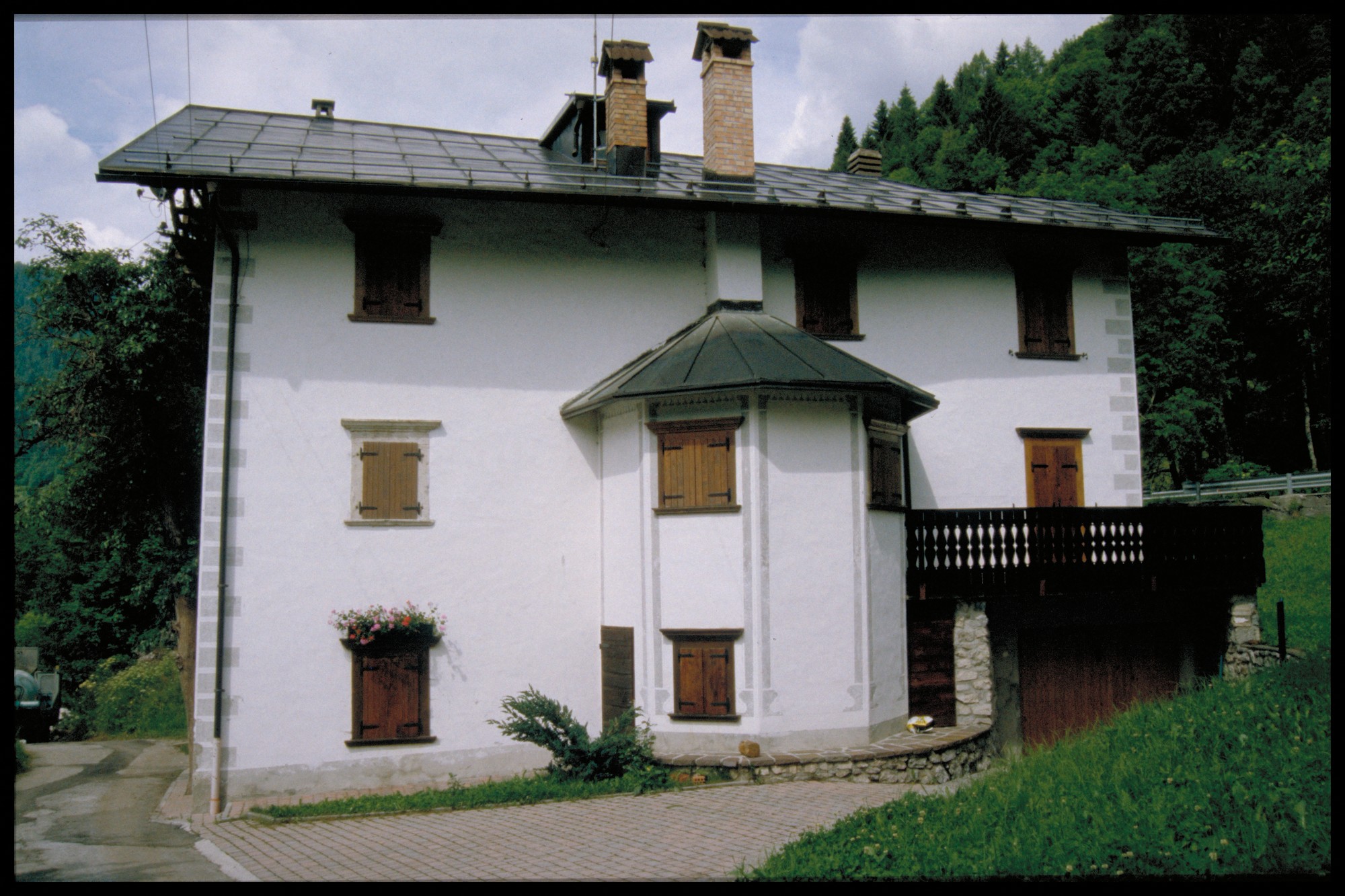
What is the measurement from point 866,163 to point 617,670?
12099 mm

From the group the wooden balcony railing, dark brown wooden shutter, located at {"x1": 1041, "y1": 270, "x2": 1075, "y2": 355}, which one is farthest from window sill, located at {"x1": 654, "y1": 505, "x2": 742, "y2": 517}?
dark brown wooden shutter, located at {"x1": 1041, "y1": 270, "x2": 1075, "y2": 355}

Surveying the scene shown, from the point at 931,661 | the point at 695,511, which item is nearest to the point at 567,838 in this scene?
the point at 695,511

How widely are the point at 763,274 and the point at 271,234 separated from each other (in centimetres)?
676

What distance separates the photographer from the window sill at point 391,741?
41.3 ft

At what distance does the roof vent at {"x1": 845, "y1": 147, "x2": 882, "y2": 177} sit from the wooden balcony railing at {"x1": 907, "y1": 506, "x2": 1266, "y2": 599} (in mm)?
8482

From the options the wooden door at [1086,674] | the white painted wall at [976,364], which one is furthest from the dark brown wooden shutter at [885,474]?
the wooden door at [1086,674]

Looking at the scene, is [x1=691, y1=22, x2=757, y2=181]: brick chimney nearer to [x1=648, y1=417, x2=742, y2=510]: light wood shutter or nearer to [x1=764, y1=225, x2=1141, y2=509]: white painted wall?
[x1=764, y1=225, x2=1141, y2=509]: white painted wall

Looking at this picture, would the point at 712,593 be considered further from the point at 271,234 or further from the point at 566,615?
the point at 271,234

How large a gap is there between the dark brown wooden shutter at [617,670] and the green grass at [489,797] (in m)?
1.21

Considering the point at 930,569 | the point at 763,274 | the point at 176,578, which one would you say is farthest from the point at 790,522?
the point at 176,578

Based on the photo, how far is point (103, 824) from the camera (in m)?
12.2

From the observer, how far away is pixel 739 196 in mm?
14180

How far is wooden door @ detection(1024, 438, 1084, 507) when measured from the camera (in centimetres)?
1569

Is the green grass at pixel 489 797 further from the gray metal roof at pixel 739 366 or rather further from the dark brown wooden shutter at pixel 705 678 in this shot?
the gray metal roof at pixel 739 366
